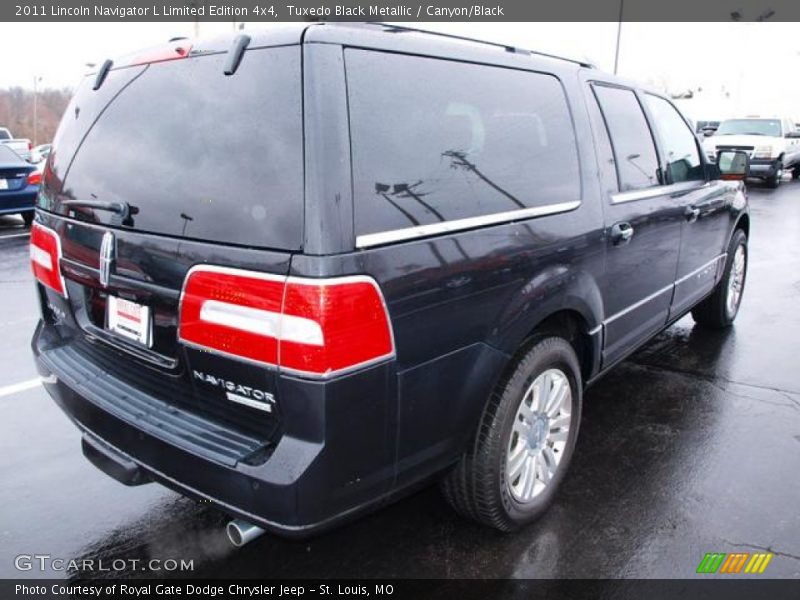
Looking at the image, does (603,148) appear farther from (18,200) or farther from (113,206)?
(18,200)

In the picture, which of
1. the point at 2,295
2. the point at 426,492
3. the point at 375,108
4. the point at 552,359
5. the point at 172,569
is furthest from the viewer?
the point at 2,295

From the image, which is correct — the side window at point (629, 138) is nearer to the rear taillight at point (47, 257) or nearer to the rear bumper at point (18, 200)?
the rear taillight at point (47, 257)

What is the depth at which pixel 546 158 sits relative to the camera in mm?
2793

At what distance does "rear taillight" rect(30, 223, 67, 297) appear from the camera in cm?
264

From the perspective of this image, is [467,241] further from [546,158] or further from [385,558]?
[385,558]

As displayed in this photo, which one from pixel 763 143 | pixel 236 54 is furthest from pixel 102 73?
pixel 763 143

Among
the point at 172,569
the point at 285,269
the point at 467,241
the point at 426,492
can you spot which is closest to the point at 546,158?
the point at 467,241

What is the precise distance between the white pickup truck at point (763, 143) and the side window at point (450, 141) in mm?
16992

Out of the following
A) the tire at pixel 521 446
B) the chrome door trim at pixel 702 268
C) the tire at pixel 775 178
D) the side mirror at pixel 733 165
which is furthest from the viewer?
the tire at pixel 775 178

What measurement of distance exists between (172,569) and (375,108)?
195 centimetres

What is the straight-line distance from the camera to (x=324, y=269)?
180 centimetres

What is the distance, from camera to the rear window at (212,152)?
1.88m

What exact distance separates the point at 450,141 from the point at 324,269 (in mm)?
788

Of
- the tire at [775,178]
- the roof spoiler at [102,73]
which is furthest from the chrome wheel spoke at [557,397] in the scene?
the tire at [775,178]
